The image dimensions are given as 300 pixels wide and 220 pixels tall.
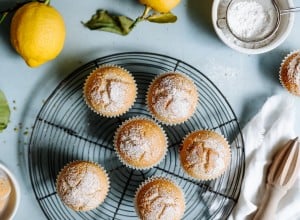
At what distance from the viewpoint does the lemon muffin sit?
1.90 metres

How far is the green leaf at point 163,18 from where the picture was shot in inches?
76.5

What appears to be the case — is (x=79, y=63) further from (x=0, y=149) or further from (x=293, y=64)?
(x=293, y=64)

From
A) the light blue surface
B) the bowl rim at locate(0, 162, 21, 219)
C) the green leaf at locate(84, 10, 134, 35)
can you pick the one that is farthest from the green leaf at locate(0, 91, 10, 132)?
the green leaf at locate(84, 10, 134, 35)

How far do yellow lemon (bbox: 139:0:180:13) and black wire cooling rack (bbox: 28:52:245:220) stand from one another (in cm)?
21

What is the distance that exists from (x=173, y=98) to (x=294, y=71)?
45 centimetres

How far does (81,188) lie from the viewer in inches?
72.1

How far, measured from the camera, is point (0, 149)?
2018mm

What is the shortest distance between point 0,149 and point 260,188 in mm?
960

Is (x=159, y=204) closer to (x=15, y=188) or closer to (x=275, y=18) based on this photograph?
(x=15, y=188)

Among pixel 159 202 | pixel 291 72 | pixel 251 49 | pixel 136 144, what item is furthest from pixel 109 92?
pixel 291 72

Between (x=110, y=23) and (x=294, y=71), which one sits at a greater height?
(x=110, y=23)

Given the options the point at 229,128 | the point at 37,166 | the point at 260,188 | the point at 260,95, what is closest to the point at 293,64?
the point at 260,95

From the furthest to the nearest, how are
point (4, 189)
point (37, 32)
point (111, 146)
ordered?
1. point (111, 146)
2. point (4, 189)
3. point (37, 32)

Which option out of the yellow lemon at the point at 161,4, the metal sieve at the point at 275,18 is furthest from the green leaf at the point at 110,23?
the metal sieve at the point at 275,18
